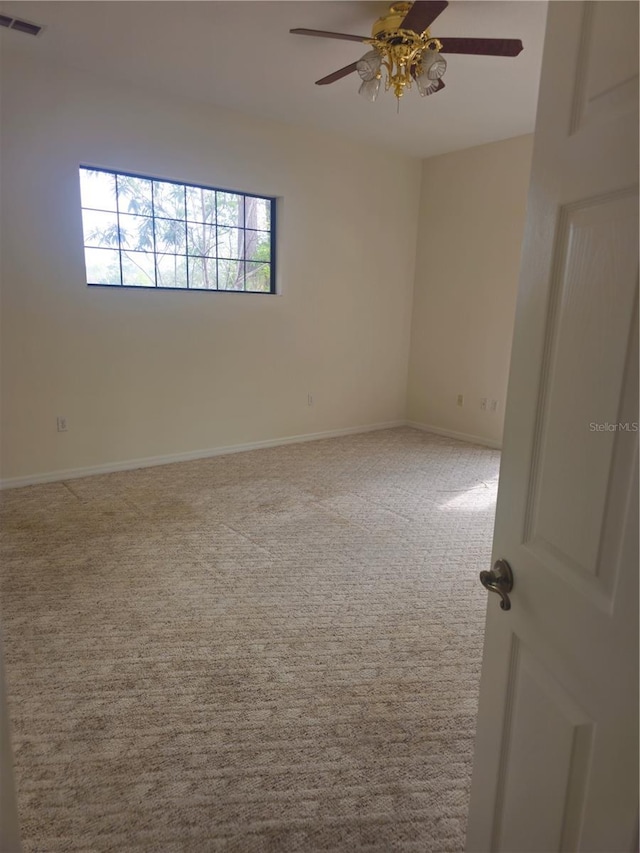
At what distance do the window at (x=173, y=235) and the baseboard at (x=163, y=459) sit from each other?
1422mm

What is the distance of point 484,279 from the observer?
5.15m

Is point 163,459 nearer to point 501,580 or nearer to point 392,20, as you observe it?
point 392,20

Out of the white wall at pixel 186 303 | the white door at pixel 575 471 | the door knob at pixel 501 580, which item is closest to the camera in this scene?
the white door at pixel 575 471

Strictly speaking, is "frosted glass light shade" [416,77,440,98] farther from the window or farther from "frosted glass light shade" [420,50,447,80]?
the window

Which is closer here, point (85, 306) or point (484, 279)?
point (85, 306)

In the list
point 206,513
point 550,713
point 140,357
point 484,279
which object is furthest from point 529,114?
point 550,713

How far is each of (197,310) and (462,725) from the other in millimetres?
3616

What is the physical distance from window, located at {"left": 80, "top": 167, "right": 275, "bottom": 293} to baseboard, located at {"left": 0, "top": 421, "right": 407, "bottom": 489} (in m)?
1.42

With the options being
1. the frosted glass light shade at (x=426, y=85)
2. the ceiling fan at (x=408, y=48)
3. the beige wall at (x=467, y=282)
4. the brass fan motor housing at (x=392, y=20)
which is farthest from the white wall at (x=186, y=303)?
the frosted glass light shade at (x=426, y=85)

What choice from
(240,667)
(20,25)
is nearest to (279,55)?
(20,25)

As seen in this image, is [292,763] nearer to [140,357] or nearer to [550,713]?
[550,713]

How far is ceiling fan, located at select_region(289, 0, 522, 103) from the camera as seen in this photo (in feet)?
8.06

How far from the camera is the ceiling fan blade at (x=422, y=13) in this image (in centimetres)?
219

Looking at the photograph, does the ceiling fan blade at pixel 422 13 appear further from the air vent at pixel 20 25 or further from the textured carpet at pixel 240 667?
the textured carpet at pixel 240 667
